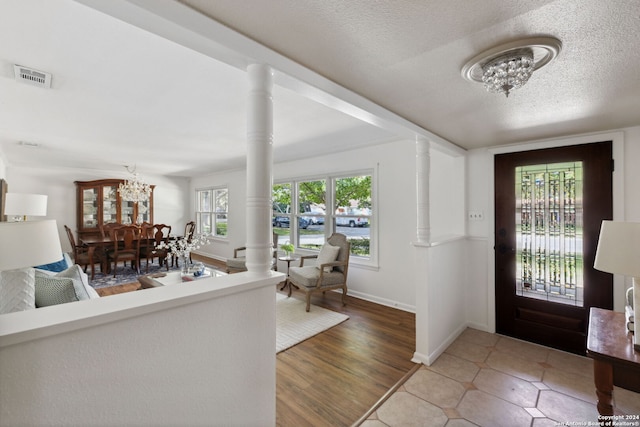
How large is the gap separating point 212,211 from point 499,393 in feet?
24.0

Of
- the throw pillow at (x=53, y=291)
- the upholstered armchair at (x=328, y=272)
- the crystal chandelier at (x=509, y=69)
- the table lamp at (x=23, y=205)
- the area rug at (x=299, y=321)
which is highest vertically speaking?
the crystal chandelier at (x=509, y=69)

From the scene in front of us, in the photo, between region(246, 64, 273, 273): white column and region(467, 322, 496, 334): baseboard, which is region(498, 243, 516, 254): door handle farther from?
region(246, 64, 273, 273): white column

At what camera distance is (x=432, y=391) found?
2162 millimetres

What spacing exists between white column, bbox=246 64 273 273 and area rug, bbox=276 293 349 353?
1.79 meters

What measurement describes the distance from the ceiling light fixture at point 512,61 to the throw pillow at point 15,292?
2.57 metres

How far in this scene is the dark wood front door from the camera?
106 inches

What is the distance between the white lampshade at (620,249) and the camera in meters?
1.28

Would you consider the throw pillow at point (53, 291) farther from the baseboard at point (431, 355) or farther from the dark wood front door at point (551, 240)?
the dark wood front door at point (551, 240)

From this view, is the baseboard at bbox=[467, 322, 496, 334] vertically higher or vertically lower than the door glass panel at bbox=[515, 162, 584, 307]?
lower

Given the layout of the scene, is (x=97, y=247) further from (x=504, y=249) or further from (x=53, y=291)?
(x=504, y=249)

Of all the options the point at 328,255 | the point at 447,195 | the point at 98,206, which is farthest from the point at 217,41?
the point at 98,206

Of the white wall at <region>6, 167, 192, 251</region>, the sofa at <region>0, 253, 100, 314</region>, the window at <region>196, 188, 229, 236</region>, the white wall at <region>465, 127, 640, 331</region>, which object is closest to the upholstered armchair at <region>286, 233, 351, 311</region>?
the white wall at <region>465, 127, 640, 331</region>

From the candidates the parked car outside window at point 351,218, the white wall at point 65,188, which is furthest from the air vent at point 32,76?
the white wall at point 65,188

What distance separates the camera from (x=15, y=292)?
144 centimetres
